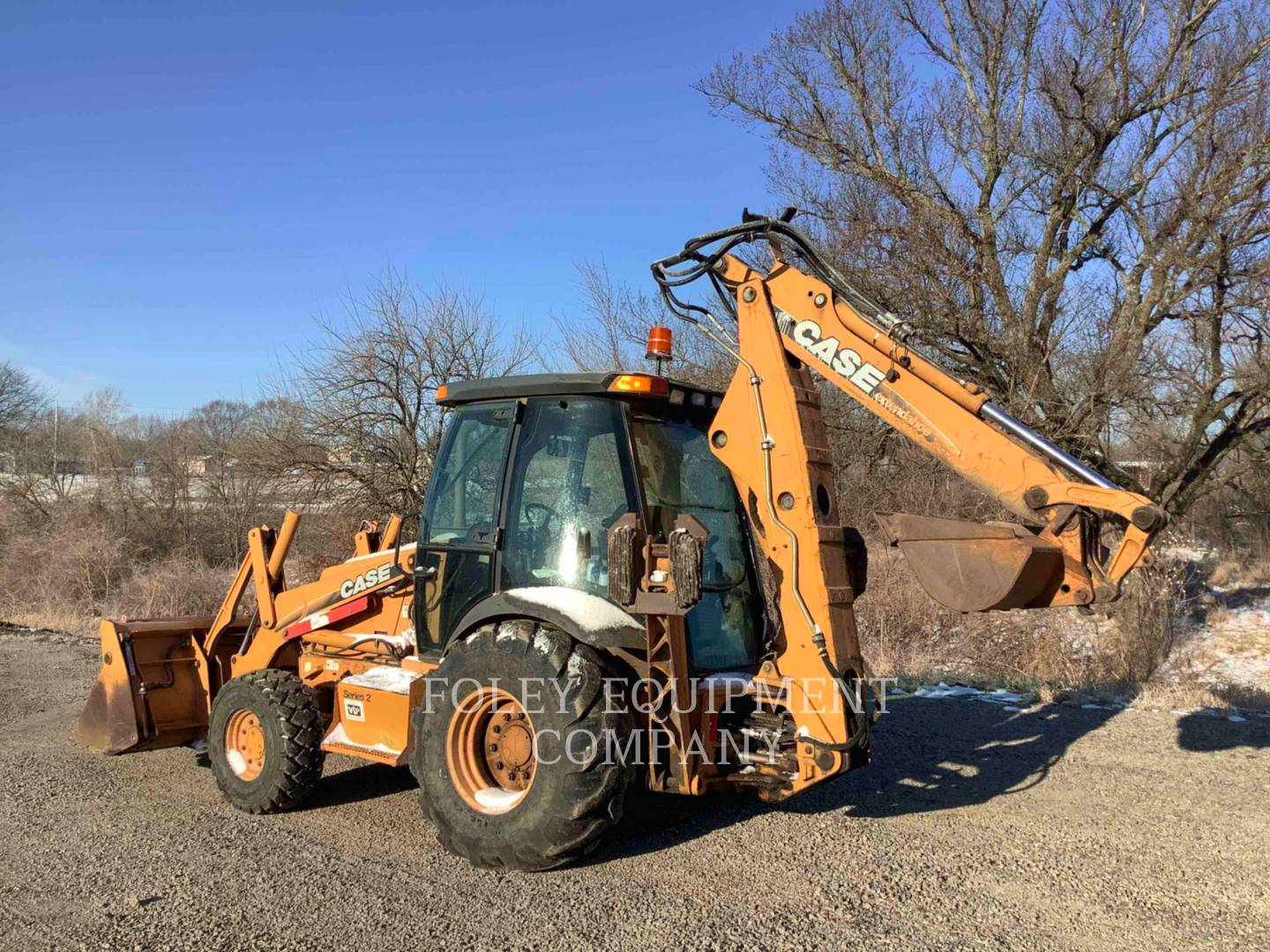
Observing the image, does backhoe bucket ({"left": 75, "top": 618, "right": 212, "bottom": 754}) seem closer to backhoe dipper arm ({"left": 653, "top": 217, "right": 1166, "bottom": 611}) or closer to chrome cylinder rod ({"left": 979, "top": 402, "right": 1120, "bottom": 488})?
backhoe dipper arm ({"left": 653, "top": 217, "right": 1166, "bottom": 611})

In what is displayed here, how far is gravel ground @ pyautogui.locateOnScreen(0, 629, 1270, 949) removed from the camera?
12.0 ft

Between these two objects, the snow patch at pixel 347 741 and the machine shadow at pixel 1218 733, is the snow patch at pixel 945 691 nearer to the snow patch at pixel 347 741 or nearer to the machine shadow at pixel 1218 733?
the machine shadow at pixel 1218 733

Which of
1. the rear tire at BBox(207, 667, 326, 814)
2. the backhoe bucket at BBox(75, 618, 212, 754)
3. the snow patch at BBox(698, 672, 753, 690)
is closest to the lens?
the snow patch at BBox(698, 672, 753, 690)

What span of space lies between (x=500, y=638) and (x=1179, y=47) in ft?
40.7

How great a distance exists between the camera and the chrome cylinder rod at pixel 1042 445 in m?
3.93

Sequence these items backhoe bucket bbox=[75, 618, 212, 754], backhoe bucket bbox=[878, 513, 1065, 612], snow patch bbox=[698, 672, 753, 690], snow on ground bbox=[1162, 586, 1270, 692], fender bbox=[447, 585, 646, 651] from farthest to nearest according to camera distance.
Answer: snow on ground bbox=[1162, 586, 1270, 692] → backhoe bucket bbox=[75, 618, 212, 754] → snow patch bbox=[698, 672, 753, 690] → fender bbox=[447, 585, 646, 651] → backhoe bucket bbox=[878, 513, 1065, 612]

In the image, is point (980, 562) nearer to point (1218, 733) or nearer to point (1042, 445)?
point (1042, 445)

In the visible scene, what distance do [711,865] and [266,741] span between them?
2.56 meters

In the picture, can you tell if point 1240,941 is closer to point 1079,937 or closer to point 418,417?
point 1079,937

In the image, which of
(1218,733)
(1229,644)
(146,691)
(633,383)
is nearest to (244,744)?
(146,691)

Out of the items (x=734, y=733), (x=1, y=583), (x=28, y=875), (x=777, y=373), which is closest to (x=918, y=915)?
(x=734, y=733)

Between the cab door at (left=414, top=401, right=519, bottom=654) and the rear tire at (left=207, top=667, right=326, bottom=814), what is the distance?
82 centimetres

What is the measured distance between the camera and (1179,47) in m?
12.1

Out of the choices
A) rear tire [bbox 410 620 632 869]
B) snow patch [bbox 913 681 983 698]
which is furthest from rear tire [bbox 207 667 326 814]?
snow patch [bbox 913 681 983 698]
